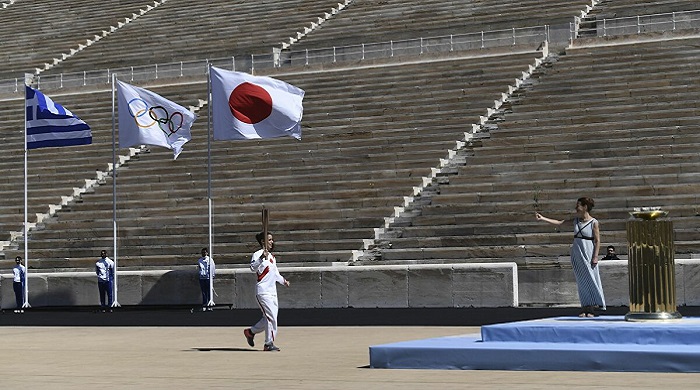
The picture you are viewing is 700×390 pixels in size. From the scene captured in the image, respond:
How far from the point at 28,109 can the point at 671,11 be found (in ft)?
61.4

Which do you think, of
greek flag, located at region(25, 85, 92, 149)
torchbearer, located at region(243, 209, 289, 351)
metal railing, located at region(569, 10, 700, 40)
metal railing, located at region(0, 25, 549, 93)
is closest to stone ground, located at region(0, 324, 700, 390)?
torchbearer, located at region(243, 209, 289, 351)

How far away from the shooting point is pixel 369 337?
57.4 feet

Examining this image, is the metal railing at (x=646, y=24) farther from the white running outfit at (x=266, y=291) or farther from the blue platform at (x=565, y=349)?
the blue platform at (x=565, y=349)

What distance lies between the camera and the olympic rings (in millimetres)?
26500

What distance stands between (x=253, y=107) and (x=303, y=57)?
16.6 metres

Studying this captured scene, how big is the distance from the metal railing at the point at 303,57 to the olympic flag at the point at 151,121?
1332cm

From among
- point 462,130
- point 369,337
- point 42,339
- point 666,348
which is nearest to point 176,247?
point 462,130

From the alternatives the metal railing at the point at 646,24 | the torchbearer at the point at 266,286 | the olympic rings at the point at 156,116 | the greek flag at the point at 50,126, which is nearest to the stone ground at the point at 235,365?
the torchbearer at the point at 266,286

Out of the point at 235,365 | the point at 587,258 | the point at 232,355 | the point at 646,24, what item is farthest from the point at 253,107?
the point at 646,24

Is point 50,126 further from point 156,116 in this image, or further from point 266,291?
point 266,291

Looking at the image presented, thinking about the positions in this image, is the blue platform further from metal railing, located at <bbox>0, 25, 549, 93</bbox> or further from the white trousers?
metal railing, located at <bbox>0, 25, 549, 93</bbox>

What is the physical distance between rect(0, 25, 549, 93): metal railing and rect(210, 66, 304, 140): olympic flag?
14.5 m

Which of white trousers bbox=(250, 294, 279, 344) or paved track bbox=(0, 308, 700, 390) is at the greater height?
white trousers bbox=(250, 294, 279, 344)

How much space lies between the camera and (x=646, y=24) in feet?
119
